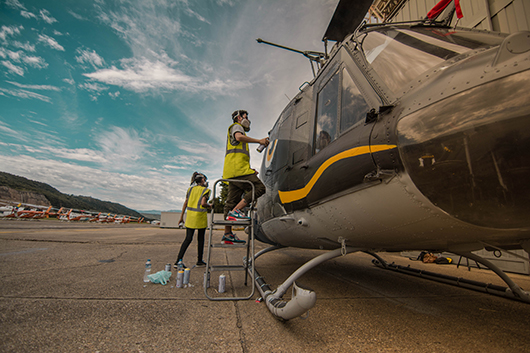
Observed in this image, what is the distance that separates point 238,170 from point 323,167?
5.55ft

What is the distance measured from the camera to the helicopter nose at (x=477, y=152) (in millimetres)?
1092

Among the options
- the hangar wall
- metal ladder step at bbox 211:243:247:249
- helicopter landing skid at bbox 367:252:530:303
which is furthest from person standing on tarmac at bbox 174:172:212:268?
the hangar wall

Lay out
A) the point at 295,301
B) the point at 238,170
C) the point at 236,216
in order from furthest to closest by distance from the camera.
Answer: the point at 238,170 < the point at 236,216 < the point at 295,301

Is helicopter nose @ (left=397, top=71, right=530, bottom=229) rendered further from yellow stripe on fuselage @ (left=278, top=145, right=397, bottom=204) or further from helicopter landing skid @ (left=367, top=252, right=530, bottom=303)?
helicopter landing skid @ (left=367, top=252, right=530, bottom=303)

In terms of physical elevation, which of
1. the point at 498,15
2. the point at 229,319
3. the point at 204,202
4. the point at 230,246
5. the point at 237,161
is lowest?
the point at 229,319

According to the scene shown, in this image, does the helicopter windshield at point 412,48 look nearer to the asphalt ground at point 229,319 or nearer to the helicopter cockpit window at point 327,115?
the helicopter cockpit window at point 327,115

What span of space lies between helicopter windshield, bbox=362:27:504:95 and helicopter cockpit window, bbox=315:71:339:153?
0.47m

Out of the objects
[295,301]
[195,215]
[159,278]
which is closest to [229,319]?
[295,301]

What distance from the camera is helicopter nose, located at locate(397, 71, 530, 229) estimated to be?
1092mm

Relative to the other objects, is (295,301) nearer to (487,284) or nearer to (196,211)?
(196,211)

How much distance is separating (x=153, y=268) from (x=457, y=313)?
4.55m

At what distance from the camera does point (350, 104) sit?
2.26 meters

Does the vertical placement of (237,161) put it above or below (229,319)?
above

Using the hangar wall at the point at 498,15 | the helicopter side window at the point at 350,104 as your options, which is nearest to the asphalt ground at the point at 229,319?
the helicopter side window at the point at 350,104
